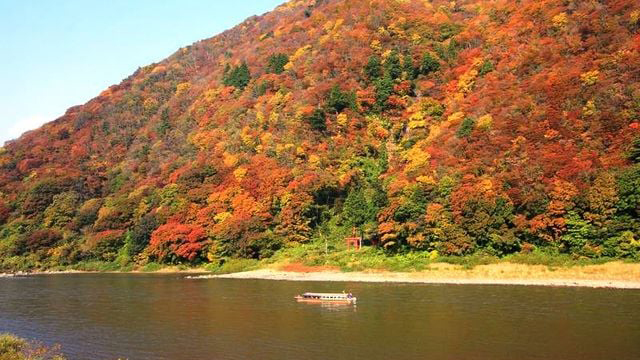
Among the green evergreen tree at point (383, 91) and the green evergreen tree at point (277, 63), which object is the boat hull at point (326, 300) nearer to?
the green evergreen tree at point (383, 91)

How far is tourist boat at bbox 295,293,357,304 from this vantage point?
57.3 metres

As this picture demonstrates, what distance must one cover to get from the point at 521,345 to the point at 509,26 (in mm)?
94586

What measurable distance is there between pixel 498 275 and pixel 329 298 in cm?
2298

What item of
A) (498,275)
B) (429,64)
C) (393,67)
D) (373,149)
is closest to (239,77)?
(393,67)

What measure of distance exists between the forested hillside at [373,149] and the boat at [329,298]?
2314 centimetres

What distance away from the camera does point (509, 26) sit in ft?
385

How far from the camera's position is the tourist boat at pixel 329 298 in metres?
57.3

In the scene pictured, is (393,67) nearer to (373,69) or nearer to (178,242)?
(373,69)

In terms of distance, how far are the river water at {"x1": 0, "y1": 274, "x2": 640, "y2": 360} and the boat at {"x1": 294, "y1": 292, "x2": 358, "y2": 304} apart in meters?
1.20

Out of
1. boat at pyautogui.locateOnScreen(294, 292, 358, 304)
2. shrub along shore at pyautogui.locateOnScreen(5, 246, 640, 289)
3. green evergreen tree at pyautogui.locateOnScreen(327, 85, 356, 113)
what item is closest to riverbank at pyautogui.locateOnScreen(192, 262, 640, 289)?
shrub along shore at pyautogui.locateOnScreen(5, 246, 640, 289)

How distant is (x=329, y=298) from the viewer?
58.6 m

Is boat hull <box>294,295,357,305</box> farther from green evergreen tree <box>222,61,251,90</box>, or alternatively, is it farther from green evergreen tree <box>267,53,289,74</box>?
green evergreen tree <box>222,61,251,90</box>

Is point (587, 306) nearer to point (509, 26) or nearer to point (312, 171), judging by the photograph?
point (312, 171)

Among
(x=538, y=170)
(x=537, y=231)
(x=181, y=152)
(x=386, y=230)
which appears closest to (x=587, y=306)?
(x=537, y=231)
